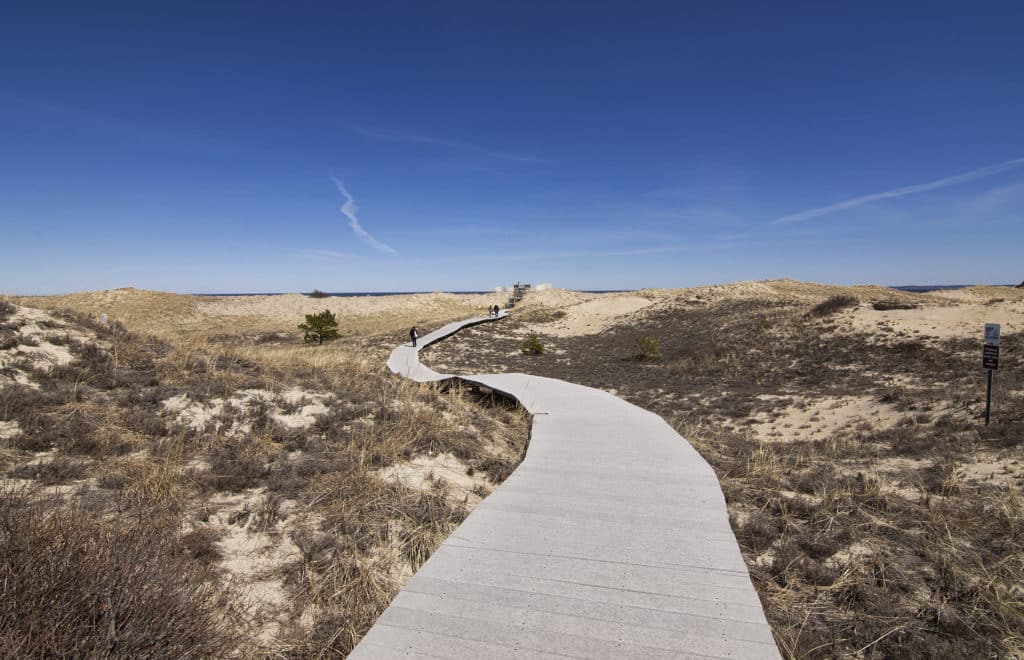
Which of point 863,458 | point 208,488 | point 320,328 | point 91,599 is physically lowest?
point 863,458

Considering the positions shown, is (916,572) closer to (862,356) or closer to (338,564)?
(338,564)

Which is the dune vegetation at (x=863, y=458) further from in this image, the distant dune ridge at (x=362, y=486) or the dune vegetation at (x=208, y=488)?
the dune vegetation at (x=208, y=488)

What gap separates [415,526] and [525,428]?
470 centimetres

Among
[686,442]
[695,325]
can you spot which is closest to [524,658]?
[686,442]

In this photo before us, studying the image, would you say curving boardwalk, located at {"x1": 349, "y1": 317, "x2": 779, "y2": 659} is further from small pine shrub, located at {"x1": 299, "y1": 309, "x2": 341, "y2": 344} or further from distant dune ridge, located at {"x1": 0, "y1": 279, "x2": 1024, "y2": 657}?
small pine shrub, located at {"x1": 299, "y1": 309, "x2": 341, "y2": 344}

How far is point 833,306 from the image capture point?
23.8 metres

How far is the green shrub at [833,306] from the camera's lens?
23.5 meters

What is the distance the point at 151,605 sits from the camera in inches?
102

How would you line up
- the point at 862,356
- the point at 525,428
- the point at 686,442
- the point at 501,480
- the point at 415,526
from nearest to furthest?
the point at 415,526
the point at 501,480
the point at 686,442
the point at 525,428
the point at 862,356

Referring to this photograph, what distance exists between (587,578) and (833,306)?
84.0 ft

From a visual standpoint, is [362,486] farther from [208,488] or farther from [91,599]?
[91,599]

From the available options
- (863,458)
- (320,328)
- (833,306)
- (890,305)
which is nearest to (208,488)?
(863,458)

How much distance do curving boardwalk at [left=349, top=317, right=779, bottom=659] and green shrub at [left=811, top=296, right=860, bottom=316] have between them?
21790 mm

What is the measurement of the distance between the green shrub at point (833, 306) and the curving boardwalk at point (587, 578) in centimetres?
2179
